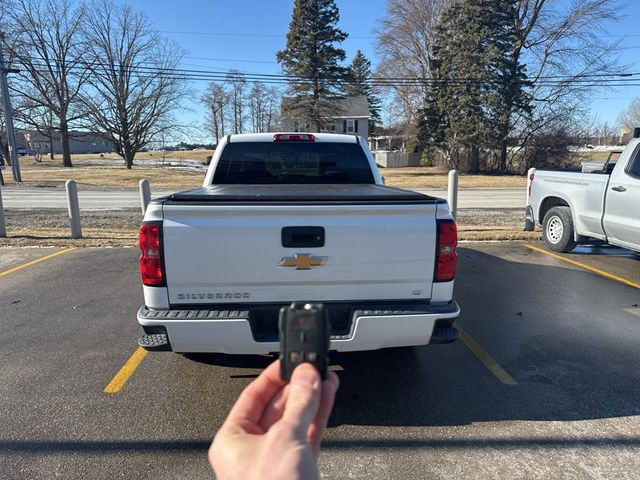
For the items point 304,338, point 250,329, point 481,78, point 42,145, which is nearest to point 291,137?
point 250,329

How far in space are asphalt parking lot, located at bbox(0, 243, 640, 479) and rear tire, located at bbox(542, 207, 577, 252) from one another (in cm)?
220

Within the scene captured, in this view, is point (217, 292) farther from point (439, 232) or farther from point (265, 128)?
point (265, 128)

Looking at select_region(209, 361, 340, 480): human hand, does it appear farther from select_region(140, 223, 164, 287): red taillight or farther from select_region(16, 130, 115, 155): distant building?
select_region(16, 130, 115, 155): distant building

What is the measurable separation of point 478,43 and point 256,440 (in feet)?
119

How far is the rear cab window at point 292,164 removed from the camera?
15.9 ft

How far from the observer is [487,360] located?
386 centimetres

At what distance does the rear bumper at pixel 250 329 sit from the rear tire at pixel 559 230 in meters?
5.71

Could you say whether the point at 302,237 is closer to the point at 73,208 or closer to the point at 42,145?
the point at 73,208

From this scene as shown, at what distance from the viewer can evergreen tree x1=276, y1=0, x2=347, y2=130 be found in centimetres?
3528

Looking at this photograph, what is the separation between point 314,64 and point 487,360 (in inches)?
1380

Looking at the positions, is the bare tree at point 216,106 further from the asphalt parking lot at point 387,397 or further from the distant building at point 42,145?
the asphalt parking lot at point 387,397

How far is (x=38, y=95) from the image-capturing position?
118 feet

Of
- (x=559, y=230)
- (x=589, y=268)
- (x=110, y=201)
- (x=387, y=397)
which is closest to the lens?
(x=387, y=397)

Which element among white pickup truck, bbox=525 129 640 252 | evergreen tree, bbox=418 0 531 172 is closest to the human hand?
white pickup truck, bbox=525 129 640 252
